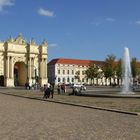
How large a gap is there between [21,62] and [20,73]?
375 cm

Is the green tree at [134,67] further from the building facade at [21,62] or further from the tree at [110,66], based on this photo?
the building facade at [21,62]

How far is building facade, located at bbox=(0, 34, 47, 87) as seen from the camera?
105250mm

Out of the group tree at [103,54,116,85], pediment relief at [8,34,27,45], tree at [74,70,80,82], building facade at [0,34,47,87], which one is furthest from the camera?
tree at [74,70,80,82]

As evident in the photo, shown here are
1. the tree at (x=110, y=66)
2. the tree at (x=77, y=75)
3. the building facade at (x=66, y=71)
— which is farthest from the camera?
the building facade at (x=66, y=71)

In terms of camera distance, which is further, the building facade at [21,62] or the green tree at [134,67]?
the green tree at [134,67]

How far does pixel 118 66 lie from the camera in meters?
121

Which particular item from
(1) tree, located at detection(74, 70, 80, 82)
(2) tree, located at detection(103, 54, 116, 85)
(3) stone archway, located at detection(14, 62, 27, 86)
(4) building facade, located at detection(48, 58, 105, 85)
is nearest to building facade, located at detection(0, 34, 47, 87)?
(3) stone archway, located at detection(14, 62, 27, 86)

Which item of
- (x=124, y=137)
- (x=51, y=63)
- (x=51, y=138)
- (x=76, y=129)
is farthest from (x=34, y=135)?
(x=51, y=63)

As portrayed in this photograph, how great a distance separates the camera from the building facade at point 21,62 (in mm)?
105250

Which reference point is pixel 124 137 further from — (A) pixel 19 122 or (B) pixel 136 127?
(A) pixel 19 122

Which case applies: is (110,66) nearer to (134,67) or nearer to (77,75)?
(134,67)

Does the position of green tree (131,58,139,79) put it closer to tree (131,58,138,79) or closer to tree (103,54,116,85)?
tree (131,58,138,79)

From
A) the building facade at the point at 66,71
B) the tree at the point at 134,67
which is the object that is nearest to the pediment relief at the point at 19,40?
the tree at the point at 134,67

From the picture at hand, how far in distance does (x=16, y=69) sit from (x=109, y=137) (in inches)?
4152
